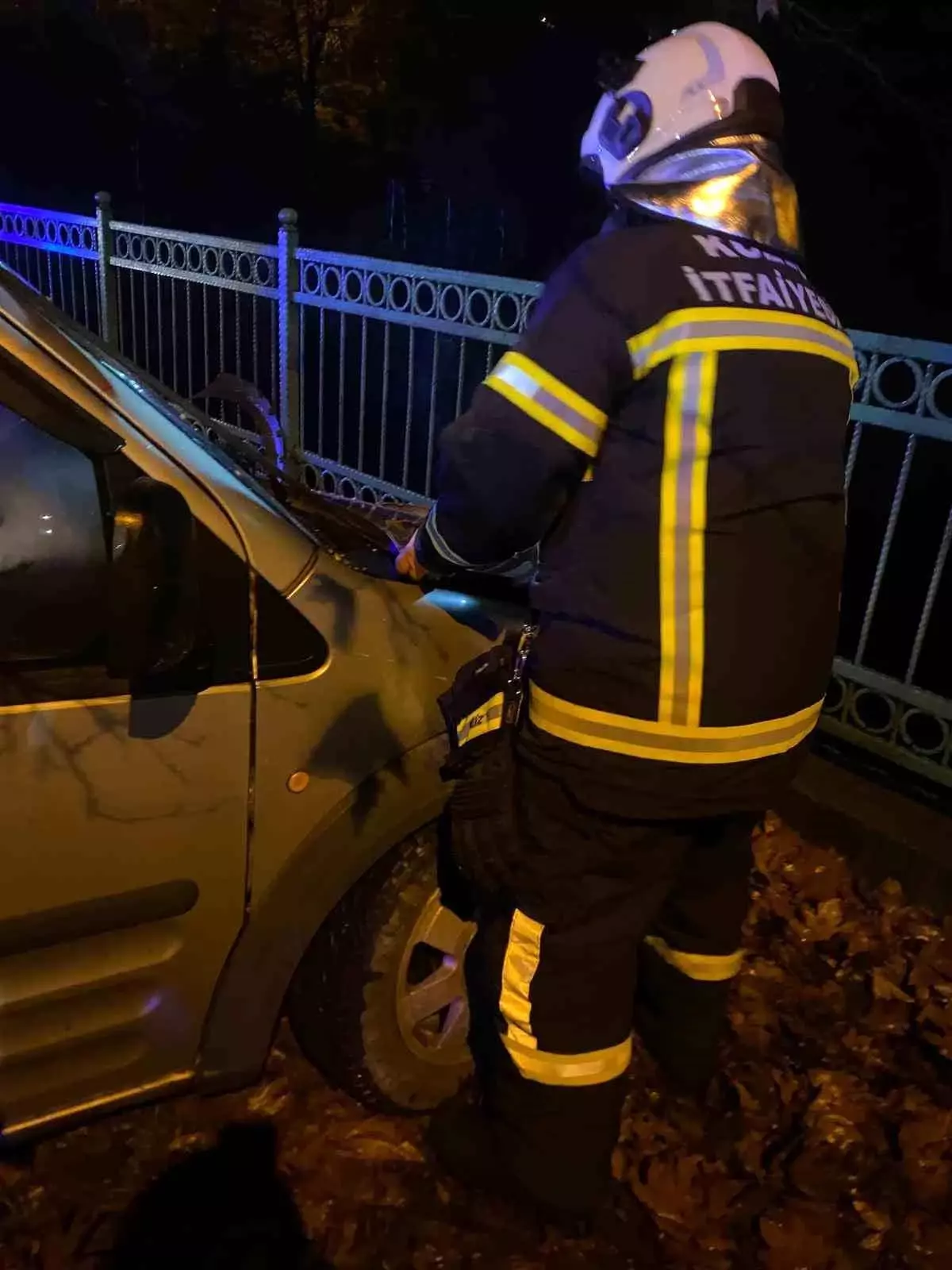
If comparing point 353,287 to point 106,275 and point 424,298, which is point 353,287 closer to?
point 424,298

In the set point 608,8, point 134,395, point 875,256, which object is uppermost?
point 608,8

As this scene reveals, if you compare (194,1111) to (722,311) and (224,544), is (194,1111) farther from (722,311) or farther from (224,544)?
(722,311)

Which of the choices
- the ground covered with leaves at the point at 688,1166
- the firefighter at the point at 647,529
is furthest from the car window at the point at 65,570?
the ground covered with leaves at the point at 688,1166

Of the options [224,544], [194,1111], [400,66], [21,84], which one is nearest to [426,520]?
[224,544]

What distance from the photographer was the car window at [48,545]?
1.79 metres

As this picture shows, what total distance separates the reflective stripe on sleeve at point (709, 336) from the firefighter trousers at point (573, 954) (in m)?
0.79

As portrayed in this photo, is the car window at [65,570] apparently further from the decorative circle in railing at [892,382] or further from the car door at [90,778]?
the decorative circle in railing at [892,382]

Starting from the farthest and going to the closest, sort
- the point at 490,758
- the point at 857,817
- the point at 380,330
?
the point at 380,330 → the point at 857,817 → the point at 490,758

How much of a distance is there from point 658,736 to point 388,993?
867mm

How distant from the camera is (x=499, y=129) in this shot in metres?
14.2

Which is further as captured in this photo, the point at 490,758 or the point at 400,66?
the point at 400,66

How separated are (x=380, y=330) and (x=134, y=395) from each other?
10292 millimetres

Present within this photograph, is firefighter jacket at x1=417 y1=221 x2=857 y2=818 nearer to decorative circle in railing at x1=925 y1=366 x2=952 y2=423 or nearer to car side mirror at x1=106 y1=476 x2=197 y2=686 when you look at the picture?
car side mirror at x1=106 y1=476 x2=197 y2=686

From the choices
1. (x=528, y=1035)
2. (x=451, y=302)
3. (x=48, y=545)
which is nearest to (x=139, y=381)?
(x=48, y=545)
